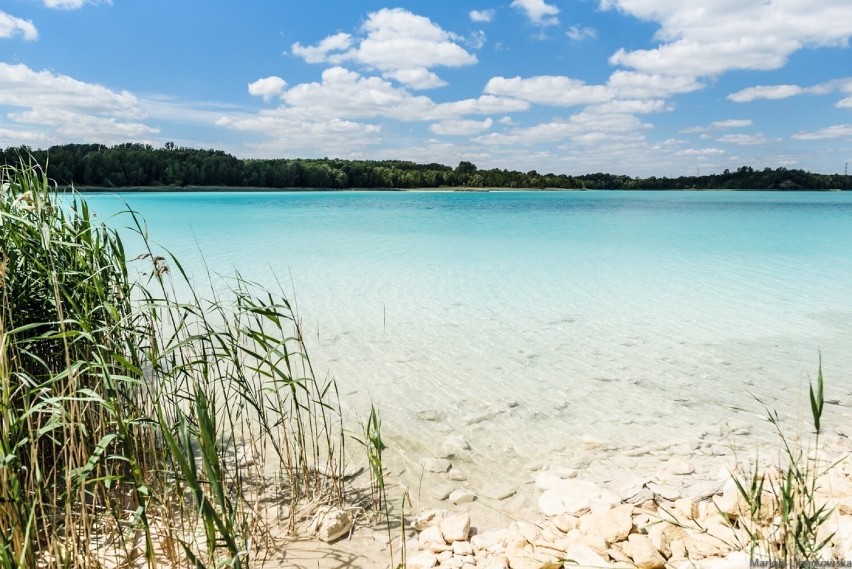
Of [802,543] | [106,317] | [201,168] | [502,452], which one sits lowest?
[502,452]

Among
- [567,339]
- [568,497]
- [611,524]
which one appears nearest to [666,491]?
[568,497]

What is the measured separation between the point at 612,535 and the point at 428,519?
3.87 feet

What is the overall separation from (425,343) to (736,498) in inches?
194

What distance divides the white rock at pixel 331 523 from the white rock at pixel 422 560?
45 cm

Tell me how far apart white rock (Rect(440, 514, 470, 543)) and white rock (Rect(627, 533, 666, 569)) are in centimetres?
91

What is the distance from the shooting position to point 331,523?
325 cm

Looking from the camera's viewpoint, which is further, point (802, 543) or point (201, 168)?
point (201, 168)

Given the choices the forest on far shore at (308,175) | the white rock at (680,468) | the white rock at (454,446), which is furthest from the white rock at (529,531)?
the forest on far shore at (308,175)

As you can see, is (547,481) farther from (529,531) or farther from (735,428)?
(735,428)

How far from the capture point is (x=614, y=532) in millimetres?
2893

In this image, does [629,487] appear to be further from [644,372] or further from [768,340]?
[768,340]

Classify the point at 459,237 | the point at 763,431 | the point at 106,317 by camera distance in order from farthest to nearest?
the point at 459,237
the point at 763,431
the point at 106,317

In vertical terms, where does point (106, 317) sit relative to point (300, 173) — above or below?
below

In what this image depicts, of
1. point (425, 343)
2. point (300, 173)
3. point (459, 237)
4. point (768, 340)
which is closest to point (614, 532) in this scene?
point (425, 343)
